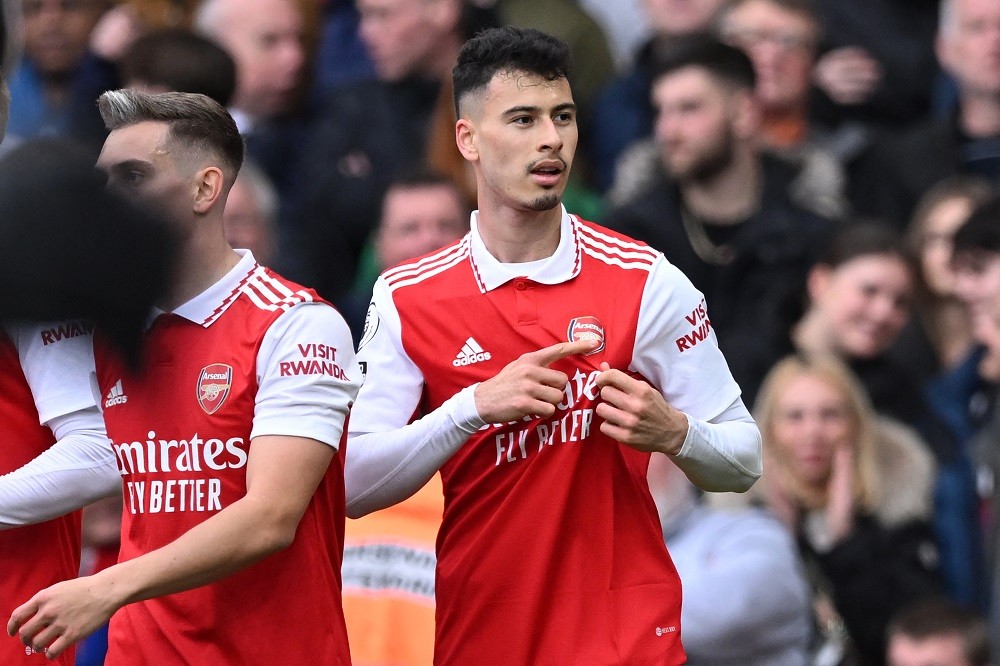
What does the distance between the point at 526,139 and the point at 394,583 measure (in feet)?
6.35

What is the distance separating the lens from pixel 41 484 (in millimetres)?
4703

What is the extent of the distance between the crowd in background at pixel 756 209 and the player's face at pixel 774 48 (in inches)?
0.5

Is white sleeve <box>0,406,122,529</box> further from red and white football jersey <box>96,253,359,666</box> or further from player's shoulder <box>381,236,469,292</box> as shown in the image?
player's shoulder <box>381,236,469,292</box>

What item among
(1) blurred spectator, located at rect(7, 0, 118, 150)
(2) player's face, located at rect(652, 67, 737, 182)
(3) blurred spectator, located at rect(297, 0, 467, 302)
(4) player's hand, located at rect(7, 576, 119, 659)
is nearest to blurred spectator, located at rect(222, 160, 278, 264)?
(3) blurred spectator, located at rect(297, 0, 467, 302)

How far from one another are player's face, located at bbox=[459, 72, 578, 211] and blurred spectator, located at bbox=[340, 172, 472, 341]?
9.09ft

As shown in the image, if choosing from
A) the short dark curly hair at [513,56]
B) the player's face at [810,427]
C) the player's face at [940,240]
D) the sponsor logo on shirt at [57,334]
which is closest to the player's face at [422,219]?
the player's face at [810,427]

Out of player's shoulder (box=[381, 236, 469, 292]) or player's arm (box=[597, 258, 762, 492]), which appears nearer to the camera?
player's arm (box=[597, 258, 762, 492])

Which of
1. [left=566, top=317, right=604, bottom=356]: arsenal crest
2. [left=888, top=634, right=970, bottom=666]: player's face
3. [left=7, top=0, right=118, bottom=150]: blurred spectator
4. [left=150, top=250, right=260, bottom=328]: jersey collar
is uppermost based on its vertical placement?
[left=7, top=0, right=118, bottom=150]: blurred spectator

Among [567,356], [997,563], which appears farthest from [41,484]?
[997,563]

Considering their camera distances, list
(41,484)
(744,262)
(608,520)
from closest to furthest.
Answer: (41,484) → (608,520) → (744,262)

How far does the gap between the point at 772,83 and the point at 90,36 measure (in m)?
3.27

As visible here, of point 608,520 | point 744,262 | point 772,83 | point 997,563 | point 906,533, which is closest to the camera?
point 608,520

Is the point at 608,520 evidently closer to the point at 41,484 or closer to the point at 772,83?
the point at 41,484

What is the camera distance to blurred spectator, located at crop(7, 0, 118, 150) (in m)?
9.34
